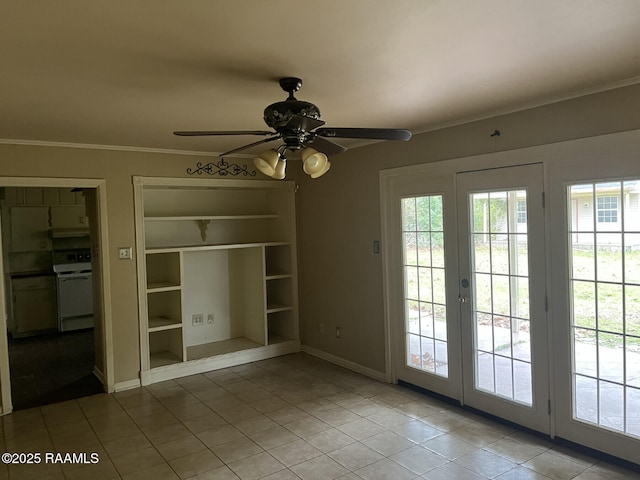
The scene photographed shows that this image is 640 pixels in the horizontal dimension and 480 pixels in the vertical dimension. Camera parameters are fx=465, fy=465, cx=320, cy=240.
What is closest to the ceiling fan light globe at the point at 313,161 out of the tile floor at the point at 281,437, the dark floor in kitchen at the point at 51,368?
the tile floor at the point at 281,437

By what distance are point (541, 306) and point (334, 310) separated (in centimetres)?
242

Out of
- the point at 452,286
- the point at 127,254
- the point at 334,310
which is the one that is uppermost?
the point at 127,254

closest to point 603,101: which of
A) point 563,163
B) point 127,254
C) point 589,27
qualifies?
point 563,163

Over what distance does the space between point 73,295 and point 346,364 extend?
15.0 feet

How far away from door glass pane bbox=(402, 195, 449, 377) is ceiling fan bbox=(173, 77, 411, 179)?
5.48 feet

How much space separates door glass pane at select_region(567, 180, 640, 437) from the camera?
2.88 metres

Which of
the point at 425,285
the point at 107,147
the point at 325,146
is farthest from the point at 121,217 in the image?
the point at 425,285

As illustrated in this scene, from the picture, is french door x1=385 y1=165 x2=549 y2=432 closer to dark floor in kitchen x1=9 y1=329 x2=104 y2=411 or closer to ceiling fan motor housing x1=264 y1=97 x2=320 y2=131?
ceiling fan motor housing x1=264 y1=97 x2=320 y2=131

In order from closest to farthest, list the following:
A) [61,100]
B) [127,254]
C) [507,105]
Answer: [61,100], [507,105], [127,254]

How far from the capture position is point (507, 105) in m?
3.33

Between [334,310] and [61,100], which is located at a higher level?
[61,100]

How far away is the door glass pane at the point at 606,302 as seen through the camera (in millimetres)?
2875

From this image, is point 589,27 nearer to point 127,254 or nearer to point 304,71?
point 304,71

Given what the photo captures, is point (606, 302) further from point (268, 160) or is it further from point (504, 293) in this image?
point (268, 160)
